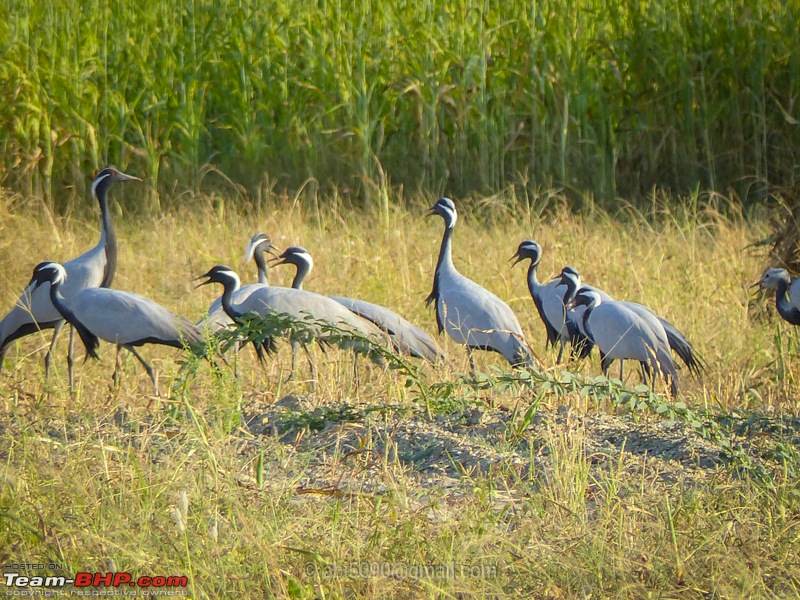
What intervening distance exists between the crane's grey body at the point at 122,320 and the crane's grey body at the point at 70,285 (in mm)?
207

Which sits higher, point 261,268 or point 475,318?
point 261,268

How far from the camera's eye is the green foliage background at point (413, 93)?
417 inches

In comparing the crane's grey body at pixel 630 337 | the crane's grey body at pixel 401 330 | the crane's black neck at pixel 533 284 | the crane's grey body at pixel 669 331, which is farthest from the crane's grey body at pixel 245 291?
the crane's grey body at pixel 630 337

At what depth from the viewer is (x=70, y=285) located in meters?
7.05

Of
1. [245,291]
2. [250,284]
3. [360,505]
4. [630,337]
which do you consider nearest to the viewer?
[360,505]

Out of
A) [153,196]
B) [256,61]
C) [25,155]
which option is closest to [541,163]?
[256,61]

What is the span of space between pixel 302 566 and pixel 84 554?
593mm

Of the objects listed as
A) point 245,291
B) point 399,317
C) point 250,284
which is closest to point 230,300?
point 245,291

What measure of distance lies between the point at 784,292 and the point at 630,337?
126 centimetres

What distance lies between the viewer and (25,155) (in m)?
10.3

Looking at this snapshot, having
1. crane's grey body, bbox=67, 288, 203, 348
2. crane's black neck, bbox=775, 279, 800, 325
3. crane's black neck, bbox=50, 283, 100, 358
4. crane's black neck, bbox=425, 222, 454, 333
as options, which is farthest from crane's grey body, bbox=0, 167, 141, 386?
crane's black neck, bbox=775, 279, 800, 325

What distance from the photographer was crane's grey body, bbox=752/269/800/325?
21.0ft

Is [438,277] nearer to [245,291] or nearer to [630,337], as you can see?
[245,291]

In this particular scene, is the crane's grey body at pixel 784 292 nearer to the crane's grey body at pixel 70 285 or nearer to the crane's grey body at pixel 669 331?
the crane's grey body at pixel 669 331
